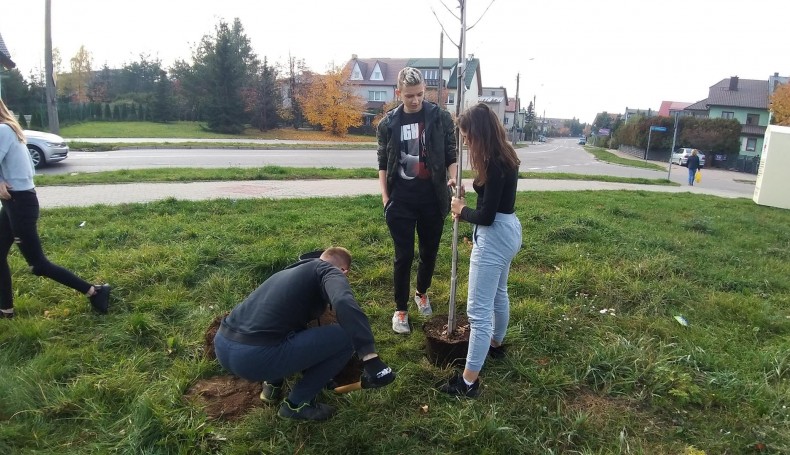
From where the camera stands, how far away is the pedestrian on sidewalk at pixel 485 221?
2824mm

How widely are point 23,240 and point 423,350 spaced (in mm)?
→ 3181

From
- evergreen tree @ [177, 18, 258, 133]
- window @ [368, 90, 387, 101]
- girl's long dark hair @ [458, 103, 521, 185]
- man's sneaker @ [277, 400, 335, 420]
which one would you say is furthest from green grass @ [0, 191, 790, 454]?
window @ [368, 90, 387, 101]

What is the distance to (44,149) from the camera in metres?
13.3

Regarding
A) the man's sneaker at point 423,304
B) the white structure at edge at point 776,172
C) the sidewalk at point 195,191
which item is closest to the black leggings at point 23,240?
the man's sneaker at point 423,304

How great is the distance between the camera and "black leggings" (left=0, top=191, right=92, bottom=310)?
3.76m

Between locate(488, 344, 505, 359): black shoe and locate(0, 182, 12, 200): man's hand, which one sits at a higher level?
locate(0, 182, 12, 200): man's hand

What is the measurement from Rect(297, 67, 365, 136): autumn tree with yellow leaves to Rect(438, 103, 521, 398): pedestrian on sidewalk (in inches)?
1523

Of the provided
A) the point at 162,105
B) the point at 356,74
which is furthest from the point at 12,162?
the point at 356,74

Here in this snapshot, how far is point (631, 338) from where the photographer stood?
391 centimetres

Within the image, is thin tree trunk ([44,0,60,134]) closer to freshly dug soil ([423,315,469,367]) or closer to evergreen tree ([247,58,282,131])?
evergreen tree ([247,58,282,131])

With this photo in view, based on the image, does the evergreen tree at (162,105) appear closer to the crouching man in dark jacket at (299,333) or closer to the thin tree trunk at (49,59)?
the thin tree trunk at (49,59)

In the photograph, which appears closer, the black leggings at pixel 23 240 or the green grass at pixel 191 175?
the black leggings at pixel 23 240

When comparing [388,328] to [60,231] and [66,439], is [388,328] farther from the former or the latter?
[60,231]

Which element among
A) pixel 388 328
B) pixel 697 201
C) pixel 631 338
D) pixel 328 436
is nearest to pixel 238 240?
pixel 388 328
